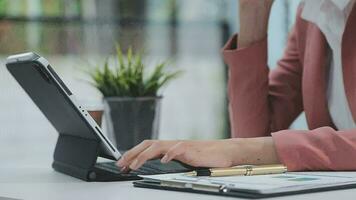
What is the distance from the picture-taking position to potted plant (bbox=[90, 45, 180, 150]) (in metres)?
1.65

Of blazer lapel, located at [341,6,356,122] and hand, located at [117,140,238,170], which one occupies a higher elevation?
blazer lapel, located at [341,6,356,122]

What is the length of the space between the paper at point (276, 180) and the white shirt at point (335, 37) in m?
0.51

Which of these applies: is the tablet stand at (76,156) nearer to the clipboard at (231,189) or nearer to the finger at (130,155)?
the finger at (130,155)

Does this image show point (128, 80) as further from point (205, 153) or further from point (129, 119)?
point (205, 153)

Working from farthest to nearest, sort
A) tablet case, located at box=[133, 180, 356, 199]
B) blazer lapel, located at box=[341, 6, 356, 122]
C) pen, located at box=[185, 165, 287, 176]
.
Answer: blazer lapel, located at box=[341, 6, 356, 122], pen, located at box=[185, 165, 287, 176], tablet case, located at box=[133, 180, 356, 199]

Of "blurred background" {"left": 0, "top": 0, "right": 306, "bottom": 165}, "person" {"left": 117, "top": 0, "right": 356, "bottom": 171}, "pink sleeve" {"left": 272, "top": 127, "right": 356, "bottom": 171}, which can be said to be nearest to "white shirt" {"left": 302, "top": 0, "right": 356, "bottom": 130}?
"person" {"left": 117, "top": 0, "right": 356, "bottom": 171}

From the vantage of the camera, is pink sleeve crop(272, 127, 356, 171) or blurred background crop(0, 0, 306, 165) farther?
blurred background crop(0, 0, 306, 165)

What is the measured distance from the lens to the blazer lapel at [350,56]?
4.92 feet

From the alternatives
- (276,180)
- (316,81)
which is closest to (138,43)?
(316,81)

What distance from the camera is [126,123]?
5.39 ft

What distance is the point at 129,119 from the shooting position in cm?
164

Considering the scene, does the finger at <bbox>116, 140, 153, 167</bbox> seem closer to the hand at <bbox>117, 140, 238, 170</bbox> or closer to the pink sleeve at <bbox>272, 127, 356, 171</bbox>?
the hand at <bbox>117, 140, 238, 170</bbox>

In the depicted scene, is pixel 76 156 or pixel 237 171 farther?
pixel 76 156

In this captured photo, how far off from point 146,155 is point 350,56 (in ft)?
2.11
